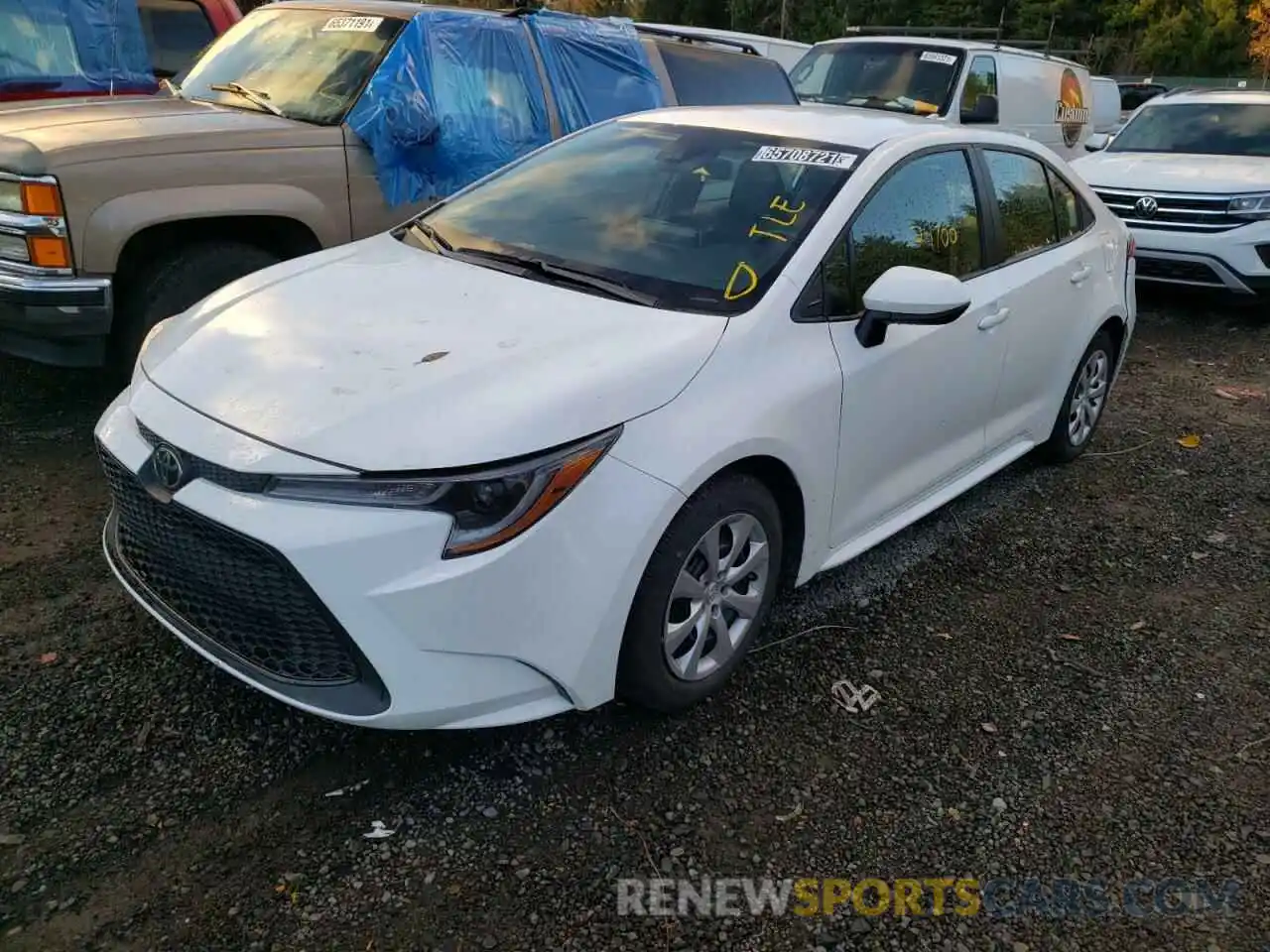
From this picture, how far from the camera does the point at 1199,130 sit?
9.16m

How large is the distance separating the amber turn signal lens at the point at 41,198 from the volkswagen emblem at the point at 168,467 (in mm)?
2153

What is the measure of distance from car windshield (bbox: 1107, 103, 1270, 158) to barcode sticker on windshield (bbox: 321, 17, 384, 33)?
7.21m

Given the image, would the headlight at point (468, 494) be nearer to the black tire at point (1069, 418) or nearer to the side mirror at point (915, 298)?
the side mirror at point (915, 298)

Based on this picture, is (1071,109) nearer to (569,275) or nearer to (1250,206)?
(1250,206)

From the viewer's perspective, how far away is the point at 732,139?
3672 mm

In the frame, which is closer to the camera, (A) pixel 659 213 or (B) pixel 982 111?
(A) pixel 659 213

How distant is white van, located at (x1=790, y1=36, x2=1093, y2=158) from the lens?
31.4 feet

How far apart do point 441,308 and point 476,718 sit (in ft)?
3.97

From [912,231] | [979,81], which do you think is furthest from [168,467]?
[979,81]

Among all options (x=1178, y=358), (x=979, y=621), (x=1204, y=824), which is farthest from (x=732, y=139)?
(x=1178, y=358)

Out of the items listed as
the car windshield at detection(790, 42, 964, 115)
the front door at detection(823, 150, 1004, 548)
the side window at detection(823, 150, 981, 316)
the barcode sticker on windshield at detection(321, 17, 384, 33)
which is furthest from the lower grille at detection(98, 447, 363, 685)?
the car windshield at detection(790, 42, 964, 115)

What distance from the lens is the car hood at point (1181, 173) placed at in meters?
7.98

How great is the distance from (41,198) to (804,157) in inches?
119

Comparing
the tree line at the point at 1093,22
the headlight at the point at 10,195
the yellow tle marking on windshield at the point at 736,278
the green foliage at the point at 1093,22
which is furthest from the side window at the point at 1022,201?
the green foliage at the point at 1093,22
